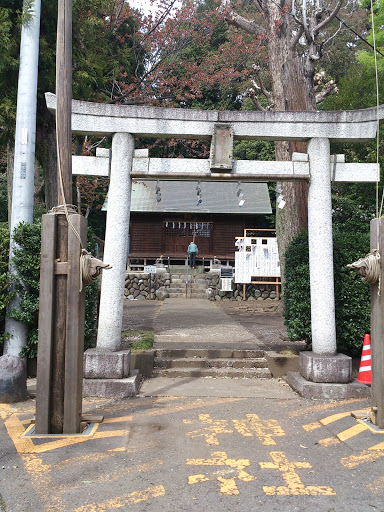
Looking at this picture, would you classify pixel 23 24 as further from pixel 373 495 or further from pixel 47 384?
pixel 373 495

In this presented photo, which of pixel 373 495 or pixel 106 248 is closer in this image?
pixel 373 495

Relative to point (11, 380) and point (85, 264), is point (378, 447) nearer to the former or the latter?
point (85, 264)

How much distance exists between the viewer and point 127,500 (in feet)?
10.6

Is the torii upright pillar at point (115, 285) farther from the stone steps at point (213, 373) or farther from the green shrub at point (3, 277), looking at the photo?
the green shrub at point (3, 277)

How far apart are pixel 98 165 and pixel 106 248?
4.34ft

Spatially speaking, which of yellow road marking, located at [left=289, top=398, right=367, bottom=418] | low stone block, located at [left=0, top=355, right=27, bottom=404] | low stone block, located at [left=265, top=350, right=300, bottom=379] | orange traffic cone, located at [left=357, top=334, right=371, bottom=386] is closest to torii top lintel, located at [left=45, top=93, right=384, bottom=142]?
orange traffic cone, located at [left=357, top=334, right=371, bottom=386]

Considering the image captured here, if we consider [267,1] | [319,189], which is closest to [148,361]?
[319,189]

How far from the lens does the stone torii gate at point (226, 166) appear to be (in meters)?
6.38

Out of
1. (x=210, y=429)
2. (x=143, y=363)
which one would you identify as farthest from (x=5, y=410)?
(x=210, y=429)

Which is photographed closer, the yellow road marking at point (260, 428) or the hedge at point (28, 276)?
the yellow road marking at point (260, 428)

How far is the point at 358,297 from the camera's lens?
6.90m

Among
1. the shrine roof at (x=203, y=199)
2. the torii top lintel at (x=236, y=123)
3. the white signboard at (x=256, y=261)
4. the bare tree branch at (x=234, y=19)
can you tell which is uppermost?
the bare tree branch at (x=234, y=19)

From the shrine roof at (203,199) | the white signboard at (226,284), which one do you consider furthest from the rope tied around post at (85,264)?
the shrine roof at (203,199)

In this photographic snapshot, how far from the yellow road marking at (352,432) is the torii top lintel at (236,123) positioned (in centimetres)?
419
